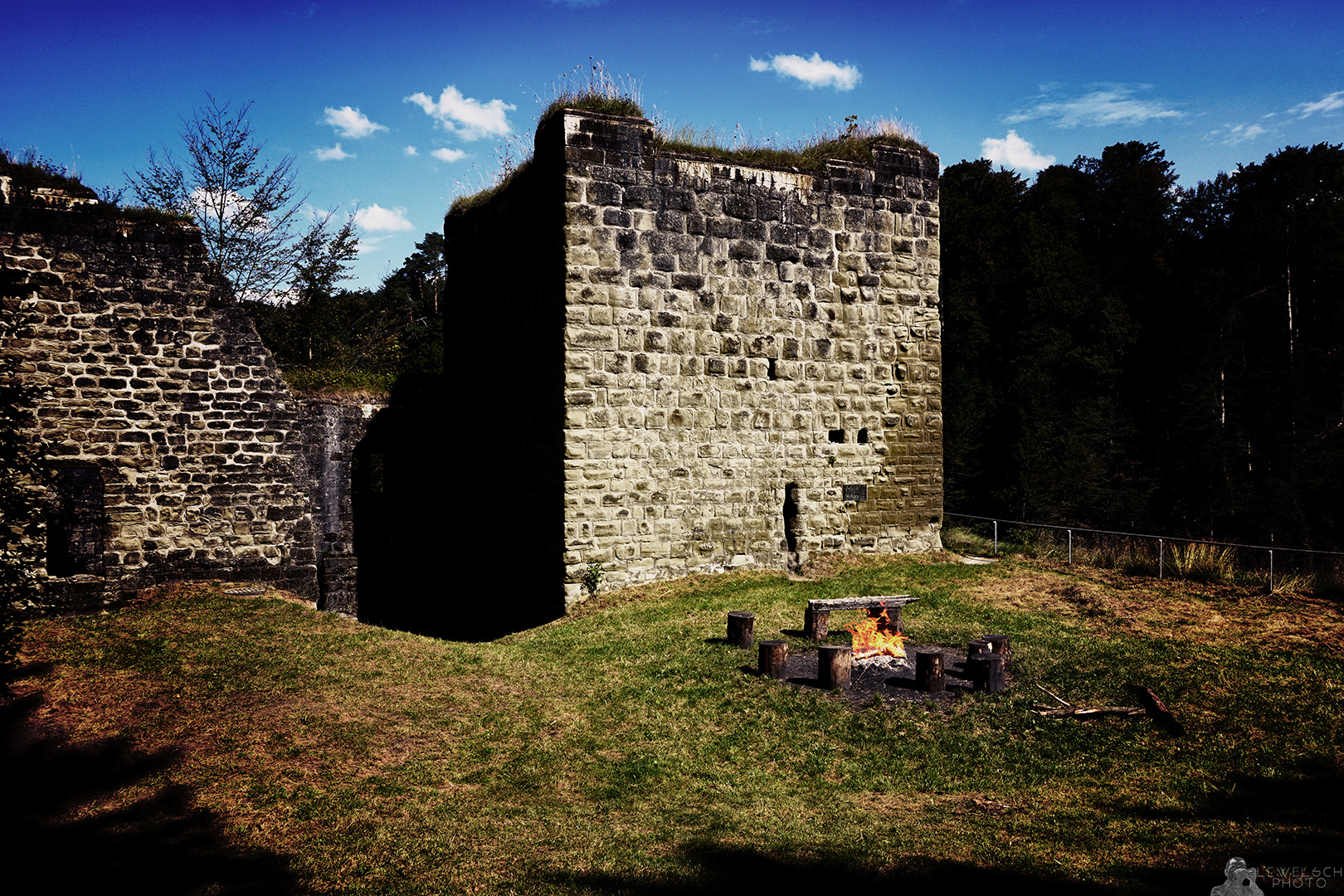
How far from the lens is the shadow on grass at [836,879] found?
4.66 meters

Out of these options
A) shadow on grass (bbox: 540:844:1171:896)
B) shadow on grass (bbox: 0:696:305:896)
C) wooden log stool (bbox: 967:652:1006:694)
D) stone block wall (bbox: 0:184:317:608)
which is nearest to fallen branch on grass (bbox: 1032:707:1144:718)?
wooden log stool (bbox: 967:652:1006:694)

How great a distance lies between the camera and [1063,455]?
102 feet

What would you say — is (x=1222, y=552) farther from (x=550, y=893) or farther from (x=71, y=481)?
(x=71, y=481)

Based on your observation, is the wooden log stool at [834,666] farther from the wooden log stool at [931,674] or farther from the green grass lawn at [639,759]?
the wooden log stool at [931,674]

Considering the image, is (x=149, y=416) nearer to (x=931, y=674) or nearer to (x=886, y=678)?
(x=886, y=678)

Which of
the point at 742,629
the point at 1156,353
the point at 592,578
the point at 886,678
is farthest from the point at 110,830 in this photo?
the point at 1156,353

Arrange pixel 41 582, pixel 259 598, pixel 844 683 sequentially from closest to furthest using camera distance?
pixel 844 683 < pixel 41 582 < pixel 259 598

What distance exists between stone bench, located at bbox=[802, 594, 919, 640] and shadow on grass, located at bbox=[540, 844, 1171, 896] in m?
4.47

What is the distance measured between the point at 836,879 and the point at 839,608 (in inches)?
194

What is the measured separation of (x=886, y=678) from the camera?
8.55 m

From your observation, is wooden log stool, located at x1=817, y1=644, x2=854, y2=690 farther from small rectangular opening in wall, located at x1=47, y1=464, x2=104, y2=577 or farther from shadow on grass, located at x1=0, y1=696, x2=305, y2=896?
small rectangular opening in wall, located at x1=47, y1=464, x2=104, y2=577

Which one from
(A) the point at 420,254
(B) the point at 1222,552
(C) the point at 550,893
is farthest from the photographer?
(A) the point at 420,254

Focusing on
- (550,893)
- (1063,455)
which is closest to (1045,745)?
(550,893)

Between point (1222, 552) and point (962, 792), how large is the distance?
30.8 ft
